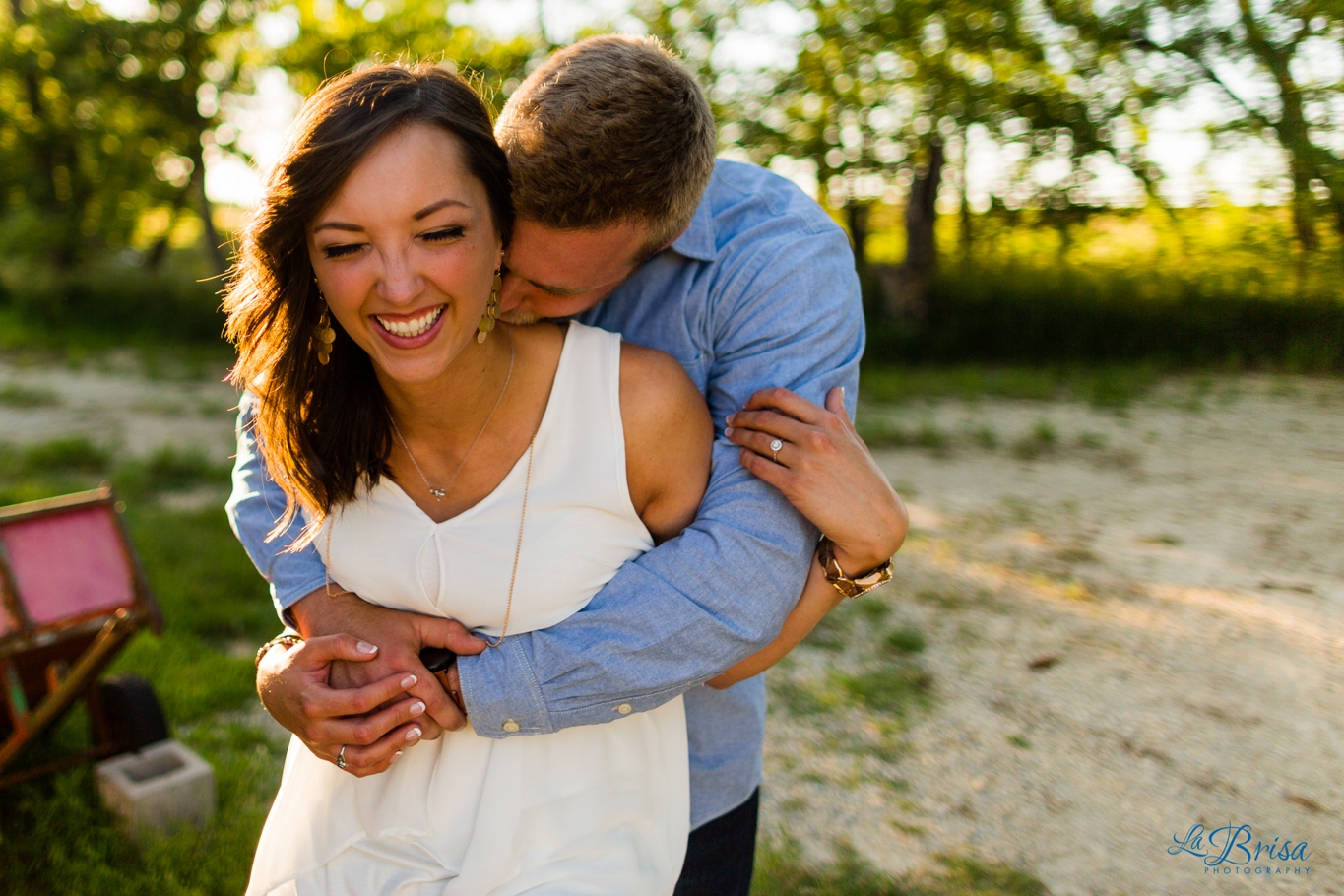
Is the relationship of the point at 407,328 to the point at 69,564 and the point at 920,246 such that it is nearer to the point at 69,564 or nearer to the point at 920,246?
the point at 69,564

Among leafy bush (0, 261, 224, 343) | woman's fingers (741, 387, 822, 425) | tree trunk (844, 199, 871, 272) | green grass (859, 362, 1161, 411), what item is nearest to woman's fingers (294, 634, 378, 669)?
woman's fingers (741, 387, 822, 425)

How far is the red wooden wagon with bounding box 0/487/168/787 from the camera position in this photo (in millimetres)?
3039

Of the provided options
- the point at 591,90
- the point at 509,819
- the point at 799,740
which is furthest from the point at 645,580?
the point at 799,740

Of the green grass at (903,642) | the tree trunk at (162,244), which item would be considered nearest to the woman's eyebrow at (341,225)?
the green grass at (903,642)

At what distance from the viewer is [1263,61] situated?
27.6 feet

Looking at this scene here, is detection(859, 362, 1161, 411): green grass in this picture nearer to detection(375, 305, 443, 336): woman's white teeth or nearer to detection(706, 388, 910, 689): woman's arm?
detection(706, 388, 910, 689): woman's arm

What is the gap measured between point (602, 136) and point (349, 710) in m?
1.09

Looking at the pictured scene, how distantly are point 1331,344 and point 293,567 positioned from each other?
11580 mm

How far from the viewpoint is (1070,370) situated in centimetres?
1109

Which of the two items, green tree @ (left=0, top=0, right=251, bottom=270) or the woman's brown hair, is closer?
the woman's brown hair

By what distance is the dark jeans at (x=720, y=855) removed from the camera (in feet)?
7.38

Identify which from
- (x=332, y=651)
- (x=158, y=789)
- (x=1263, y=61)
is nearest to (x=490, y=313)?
(x=332, y=651)

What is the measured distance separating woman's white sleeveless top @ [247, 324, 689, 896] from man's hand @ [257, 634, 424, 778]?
12cm

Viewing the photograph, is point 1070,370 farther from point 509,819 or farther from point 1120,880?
point 509,819
